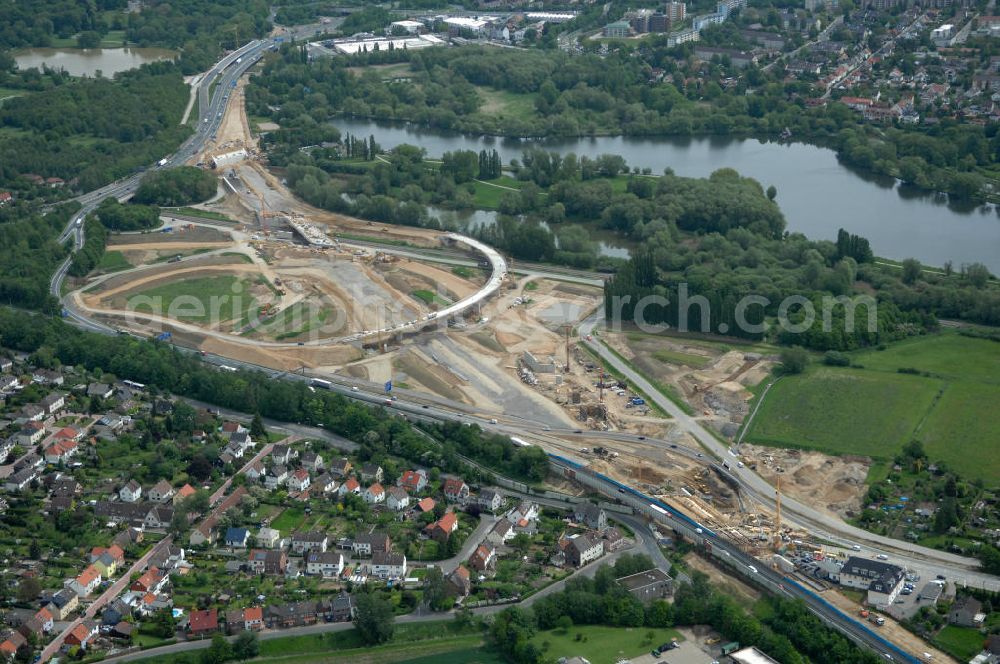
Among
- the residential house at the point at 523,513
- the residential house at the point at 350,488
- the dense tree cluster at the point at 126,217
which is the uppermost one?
the dense tree cluster at the point at 126,217

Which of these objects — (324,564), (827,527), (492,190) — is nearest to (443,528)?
(324,564)

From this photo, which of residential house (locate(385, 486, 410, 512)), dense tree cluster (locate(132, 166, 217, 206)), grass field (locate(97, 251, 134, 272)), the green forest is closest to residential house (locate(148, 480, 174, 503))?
residential house (locate(385, 486, 410, 512))

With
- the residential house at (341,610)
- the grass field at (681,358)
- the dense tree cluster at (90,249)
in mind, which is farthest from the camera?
the dense tree cluster at (90,249)

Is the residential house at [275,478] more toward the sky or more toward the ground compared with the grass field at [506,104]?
more toward the ground

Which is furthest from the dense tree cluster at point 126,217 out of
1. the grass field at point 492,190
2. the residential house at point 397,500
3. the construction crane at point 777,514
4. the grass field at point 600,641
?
the grass field at point 600,641

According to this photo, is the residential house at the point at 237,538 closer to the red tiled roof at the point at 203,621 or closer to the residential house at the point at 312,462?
the red tiled roof at the point at 203,621

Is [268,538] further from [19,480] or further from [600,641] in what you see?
[600,641]
